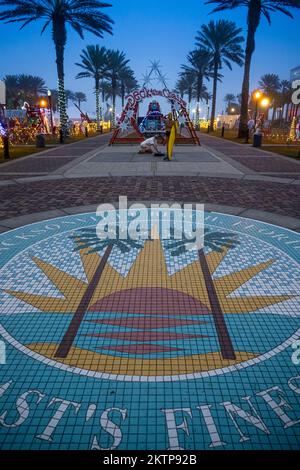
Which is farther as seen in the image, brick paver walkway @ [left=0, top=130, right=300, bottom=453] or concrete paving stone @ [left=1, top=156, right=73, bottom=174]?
concrete paving stone @ [left=1, top=156, right=73, bottom=174]

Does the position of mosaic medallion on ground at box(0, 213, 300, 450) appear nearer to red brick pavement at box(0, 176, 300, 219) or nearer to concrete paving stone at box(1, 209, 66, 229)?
concrete paving stone at box(1, 209, 66, 229)

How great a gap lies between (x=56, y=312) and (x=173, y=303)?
134 centimetres

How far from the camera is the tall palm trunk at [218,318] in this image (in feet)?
11.1

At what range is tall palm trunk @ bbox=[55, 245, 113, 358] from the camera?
342cm

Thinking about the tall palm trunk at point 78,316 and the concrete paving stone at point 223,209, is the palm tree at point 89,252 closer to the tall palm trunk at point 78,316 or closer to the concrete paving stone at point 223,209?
the tall palm trunk at point 78,316

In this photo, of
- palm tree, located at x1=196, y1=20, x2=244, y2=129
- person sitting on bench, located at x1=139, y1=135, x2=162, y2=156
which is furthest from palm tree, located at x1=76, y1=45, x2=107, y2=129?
person sitting on bench, located at x1=139, y1=135, x2=162, y2=156

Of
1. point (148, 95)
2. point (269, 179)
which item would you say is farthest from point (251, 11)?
point (269, 179)

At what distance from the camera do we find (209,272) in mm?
5051

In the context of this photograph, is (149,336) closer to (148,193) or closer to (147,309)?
(147,309)

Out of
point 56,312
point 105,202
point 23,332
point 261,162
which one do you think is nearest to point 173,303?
point 56,312

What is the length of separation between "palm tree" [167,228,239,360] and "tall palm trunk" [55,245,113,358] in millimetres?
1340

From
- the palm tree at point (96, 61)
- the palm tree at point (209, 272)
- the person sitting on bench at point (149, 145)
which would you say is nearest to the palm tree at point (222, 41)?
the palm tree at point (96, 61)

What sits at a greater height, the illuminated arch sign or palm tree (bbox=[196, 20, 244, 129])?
palm tree (bbox=[196, 20, 244, 129])
